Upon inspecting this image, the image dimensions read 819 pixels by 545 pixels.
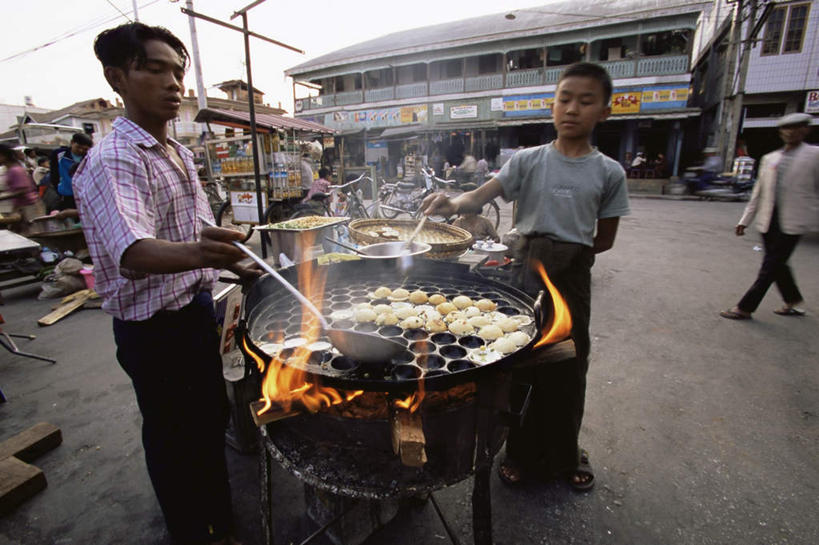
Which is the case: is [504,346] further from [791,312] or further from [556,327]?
[791,312]

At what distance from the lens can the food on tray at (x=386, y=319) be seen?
2027 millimetres

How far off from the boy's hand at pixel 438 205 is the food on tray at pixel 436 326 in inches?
24.7

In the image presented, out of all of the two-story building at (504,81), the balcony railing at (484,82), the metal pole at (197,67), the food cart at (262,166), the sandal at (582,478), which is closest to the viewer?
the sandal at (582,478)

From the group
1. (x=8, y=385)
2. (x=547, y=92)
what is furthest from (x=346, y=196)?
(x=547, y=92)

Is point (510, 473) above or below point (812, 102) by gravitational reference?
below

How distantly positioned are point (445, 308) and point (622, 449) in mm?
1920

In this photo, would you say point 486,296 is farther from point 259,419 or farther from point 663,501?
point 663,501

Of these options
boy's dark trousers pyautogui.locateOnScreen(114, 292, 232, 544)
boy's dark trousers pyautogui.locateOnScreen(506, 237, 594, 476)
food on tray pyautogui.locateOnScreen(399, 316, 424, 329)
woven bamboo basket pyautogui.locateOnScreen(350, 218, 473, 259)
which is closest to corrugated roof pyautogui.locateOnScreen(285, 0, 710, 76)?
woven bamboo basket pyautogui.locateOnScreen(350, 218, 473, 259)

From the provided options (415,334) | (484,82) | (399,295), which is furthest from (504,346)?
(484,82)

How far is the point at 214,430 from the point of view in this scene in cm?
199

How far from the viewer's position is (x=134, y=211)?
131cm

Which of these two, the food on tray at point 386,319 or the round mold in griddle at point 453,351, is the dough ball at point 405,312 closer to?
the food on tray at point 386,319

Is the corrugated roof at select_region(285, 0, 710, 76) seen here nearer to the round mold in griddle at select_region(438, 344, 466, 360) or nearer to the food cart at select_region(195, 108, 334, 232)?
the food cart at select_region(195, 108, 334, 232)

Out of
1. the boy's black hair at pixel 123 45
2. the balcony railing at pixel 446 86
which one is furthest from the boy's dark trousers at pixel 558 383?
the balcony railing at pixel 446 86
